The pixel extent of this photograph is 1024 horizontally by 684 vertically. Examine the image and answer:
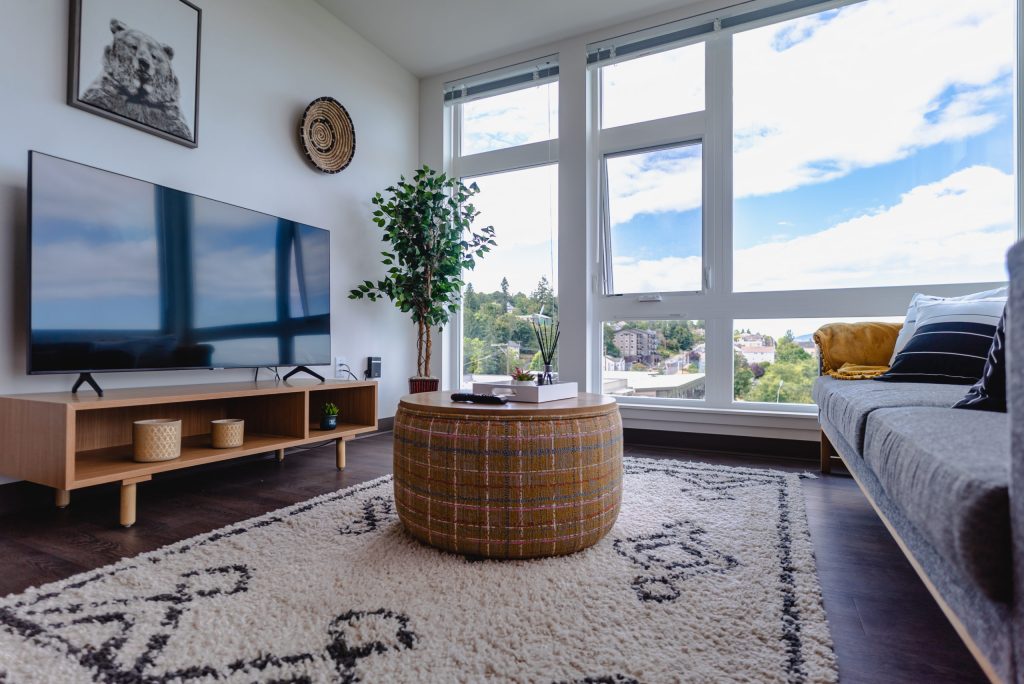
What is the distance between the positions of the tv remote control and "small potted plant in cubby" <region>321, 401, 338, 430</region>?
1.20 metres

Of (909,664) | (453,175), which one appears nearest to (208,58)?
(453,175)

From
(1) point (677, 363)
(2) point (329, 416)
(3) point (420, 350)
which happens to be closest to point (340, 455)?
(2) point (329, 416)

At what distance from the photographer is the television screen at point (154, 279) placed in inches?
72.3

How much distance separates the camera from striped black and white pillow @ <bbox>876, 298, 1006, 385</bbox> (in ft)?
6.13

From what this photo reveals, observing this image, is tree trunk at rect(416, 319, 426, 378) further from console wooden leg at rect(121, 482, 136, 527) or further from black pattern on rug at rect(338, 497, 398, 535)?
console wooden leg at rect(121, 482, 136, 527)

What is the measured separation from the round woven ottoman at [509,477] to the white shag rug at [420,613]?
65mm

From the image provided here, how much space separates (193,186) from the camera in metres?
2.54

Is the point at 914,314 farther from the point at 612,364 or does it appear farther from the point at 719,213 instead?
the point at 612,364

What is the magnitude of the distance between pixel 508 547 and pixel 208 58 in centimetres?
269

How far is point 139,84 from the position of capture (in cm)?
231

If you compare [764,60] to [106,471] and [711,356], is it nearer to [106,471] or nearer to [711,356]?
[711,356]

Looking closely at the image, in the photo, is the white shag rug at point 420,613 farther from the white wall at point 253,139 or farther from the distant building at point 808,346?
the distant building at point 808,346

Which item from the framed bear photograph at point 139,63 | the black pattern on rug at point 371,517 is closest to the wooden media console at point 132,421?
the black pattern on rug at point 371,517

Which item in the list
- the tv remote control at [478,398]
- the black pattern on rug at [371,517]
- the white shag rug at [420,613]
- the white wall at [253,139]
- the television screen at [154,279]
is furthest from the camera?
the white wall at [253,139]
